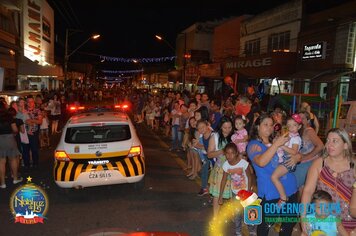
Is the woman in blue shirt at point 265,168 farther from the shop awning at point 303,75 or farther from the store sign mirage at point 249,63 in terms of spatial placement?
the store sign mirage at point 249,63

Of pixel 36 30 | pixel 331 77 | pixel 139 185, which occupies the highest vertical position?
pixel 36 30

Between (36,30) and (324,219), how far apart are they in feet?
111

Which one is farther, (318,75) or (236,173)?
(318,75)

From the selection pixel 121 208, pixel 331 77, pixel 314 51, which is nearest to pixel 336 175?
pixel 121 208

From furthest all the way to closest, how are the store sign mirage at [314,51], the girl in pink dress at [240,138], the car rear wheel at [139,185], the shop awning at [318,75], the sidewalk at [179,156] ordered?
1. the store sign mirage at [314,51]
2. the shop awning at [318,75]
3. the car rear wheel at [139,185]
4. the girl in pink dress at [240,138]
5. the sidewalk at [179,156]

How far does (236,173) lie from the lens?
16.7 feet

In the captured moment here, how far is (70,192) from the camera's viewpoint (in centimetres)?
724

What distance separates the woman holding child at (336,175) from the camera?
332cm

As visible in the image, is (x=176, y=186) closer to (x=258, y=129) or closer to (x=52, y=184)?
(x=52, y=184)

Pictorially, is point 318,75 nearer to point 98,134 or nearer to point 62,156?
point 98,134

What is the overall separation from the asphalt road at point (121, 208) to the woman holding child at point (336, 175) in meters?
2.44

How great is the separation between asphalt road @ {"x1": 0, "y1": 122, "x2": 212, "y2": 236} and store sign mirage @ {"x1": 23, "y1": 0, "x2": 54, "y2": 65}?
25.4 m

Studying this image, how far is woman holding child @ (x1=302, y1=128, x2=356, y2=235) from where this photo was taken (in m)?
3.32

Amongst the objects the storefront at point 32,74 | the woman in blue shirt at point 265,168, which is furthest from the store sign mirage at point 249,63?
the woman in blue shirt at point 265,168
